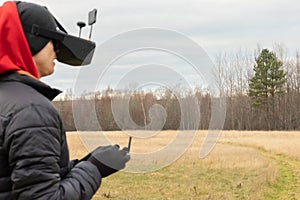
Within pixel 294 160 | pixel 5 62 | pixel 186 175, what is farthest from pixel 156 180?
pixel 5 62

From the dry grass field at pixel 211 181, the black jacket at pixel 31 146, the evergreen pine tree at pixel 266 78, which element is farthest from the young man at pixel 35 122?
the evergreen pine tree at pixel 266 78

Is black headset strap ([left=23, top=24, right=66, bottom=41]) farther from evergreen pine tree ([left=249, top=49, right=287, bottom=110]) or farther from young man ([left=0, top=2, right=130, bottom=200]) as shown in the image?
evergreen pine tree ([left=249, top=49, right=287, bottom=110])

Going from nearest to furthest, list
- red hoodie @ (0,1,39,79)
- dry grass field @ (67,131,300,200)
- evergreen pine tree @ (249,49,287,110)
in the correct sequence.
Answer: red hoodie @ (0,1,39,79), dry grass field @ (67,131,300,200), evergreen pine tree @ (249,49,287,110)

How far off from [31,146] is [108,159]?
41 centimetres

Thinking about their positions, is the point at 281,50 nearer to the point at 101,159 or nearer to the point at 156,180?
the point at 156,180

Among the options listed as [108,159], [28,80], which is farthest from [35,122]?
[108,159]

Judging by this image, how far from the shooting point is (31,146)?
1548 millimetres

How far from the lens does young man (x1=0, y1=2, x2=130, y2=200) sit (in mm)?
1557

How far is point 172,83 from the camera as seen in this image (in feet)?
8.43

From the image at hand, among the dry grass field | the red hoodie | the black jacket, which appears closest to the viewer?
the black jacket

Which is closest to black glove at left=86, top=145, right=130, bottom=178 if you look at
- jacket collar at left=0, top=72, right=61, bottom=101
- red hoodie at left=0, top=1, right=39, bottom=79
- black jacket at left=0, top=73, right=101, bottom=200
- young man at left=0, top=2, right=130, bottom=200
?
young man at left=0, top=2, right=130, bottom=200

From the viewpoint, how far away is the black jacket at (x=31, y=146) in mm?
1552

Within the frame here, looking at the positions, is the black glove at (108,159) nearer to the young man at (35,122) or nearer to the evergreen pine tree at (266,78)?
the young man at (35,122)

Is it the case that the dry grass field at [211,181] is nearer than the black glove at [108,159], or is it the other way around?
the black glove at [108,159]
